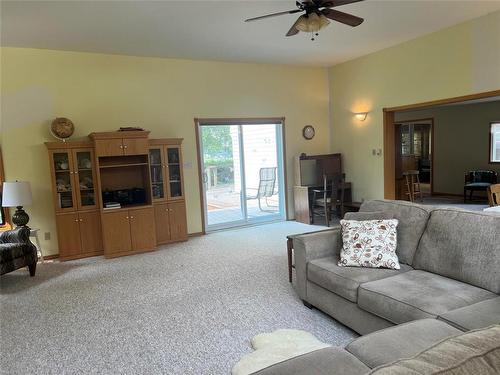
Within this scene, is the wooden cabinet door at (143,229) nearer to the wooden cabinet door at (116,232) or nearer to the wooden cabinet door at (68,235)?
the wooden cabinet door at (116,232)

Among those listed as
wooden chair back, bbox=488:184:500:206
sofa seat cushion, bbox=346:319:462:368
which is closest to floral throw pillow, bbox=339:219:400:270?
sofa seat cushion, bbox=346:319:462:368

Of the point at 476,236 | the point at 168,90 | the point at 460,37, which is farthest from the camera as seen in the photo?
the point at 168,90

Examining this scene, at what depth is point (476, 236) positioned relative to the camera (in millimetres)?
2398

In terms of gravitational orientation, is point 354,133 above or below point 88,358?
above

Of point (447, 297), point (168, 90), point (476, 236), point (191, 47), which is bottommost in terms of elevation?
point (447, 297)

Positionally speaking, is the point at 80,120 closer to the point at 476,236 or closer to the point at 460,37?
the point at 476,236

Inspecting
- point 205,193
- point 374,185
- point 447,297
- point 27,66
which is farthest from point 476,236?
point 27,66

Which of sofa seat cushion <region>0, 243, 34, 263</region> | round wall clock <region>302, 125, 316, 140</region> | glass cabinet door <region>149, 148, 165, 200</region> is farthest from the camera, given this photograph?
round wall clock <region>302, 125, 316, 140</region>

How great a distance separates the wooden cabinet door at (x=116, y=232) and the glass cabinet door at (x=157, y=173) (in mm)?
658

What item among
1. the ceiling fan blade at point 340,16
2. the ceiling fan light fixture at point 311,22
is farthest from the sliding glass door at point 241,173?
the ceiling fan blade at point 340,16

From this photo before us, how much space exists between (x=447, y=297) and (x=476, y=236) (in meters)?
0.51

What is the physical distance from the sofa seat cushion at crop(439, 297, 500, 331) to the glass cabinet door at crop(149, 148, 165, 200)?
14.6 ft

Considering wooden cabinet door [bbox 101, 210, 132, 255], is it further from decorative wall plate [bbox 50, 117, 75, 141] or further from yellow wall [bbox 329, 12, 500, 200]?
yellow wall [bbox 329, 12, 500, 200]

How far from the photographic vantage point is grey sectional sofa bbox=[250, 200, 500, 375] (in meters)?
0.93
